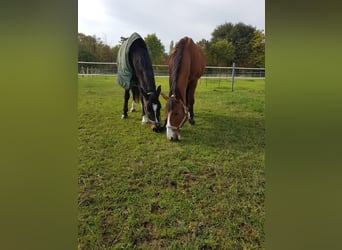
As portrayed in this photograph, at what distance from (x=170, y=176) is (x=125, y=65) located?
0.55 metres

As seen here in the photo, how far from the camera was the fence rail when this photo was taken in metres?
1.05

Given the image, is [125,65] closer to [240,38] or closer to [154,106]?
[154,106]

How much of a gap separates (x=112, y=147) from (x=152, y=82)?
1.18 ft

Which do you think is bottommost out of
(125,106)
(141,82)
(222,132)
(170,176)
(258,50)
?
(170,176)

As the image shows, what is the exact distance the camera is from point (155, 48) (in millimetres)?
1124

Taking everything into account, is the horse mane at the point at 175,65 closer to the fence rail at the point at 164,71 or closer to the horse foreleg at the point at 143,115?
the fence rail at the point at 164,71

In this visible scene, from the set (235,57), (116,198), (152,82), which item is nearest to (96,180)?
(116,198)

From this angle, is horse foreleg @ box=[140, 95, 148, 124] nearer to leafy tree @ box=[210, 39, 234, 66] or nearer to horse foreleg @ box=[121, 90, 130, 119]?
horse foreleg @ box=[121, 90, 130, 119]

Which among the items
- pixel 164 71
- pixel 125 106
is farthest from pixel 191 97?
pixel 125 106

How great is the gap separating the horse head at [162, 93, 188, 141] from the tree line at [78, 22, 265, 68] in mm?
188

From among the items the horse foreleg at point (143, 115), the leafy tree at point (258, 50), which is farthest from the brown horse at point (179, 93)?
the leafy tree at point (258, 50)
